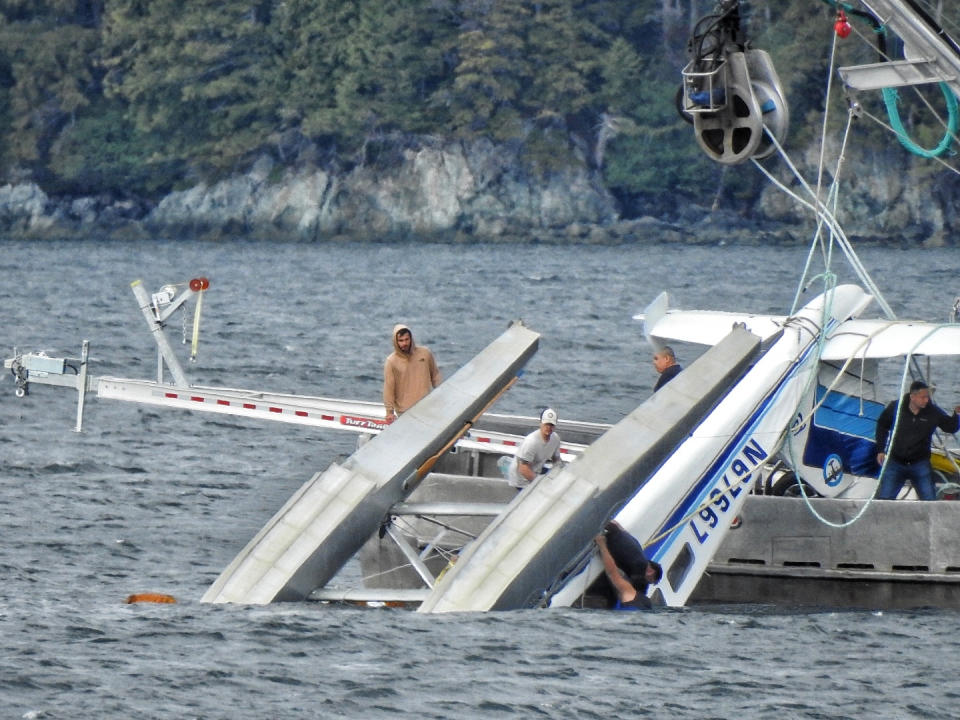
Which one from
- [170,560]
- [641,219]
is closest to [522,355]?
[170,560]

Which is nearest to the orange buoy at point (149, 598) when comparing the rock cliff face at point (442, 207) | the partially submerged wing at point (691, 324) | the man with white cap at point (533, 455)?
the man with white cap at point (533, 455)

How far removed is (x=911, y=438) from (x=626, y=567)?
3.45 meters

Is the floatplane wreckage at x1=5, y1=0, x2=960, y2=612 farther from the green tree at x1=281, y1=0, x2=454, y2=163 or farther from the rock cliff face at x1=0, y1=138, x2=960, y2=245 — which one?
the green tree at x1=281, y1=0, x2=454, y2=163

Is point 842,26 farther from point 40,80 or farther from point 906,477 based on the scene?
point 40,80

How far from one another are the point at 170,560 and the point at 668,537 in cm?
660

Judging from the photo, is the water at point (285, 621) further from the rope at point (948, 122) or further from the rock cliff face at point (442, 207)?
the rock cliff face at point (442, 207)

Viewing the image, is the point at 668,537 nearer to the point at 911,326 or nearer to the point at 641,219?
the point at 911,326

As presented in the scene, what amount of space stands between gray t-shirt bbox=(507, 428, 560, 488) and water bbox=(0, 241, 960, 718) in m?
1.42

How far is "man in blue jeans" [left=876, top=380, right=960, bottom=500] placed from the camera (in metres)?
17.6

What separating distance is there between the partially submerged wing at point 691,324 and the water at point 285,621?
3.39 meters

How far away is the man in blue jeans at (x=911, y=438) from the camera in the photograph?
57.9 feet

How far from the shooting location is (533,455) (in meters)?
16.8

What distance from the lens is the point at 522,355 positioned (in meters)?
17.8

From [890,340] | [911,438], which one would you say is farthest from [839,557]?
[890,340]
